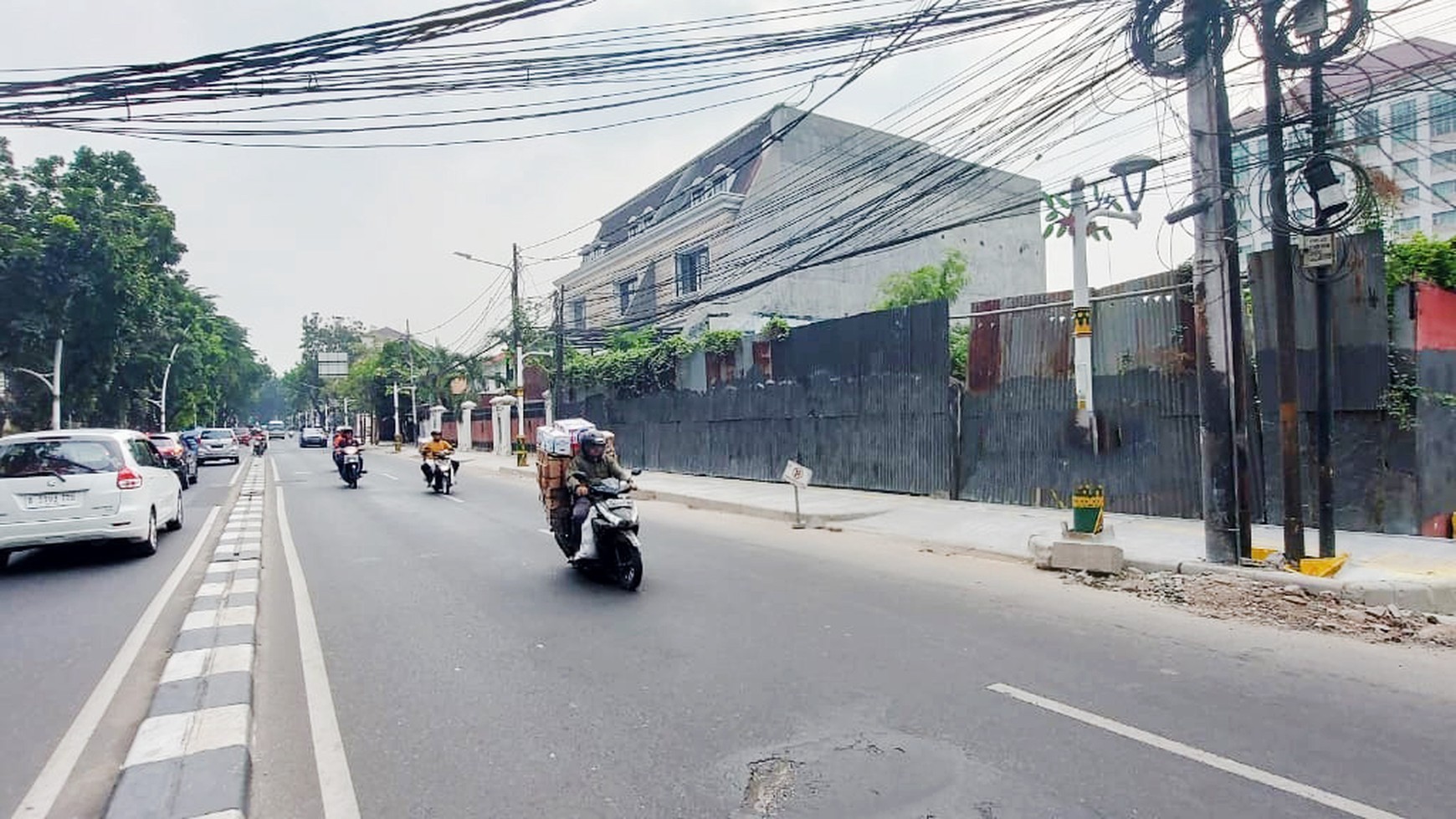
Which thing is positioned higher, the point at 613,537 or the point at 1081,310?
the point at 1081,310

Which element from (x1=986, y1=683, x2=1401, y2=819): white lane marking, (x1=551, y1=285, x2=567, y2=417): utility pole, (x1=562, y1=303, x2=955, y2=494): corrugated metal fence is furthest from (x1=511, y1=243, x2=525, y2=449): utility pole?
(x1=986, y1=683, x2=1401, y2=819): white lane marking

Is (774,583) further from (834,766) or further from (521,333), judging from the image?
(521,333)

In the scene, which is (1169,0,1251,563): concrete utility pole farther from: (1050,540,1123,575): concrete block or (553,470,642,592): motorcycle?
(553,470,642,592): motorcycle

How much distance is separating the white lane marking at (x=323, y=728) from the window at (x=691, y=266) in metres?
26.1

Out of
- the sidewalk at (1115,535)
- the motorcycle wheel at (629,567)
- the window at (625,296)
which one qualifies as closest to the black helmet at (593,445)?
the motorcycle wheel at (629,567)

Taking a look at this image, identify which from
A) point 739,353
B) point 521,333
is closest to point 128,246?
point 521,333

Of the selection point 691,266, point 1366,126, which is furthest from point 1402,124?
point 691,266

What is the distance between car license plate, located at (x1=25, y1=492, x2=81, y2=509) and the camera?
27.7 feet

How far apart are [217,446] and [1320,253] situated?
120 feet

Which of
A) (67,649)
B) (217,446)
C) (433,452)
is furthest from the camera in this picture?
(217,446)

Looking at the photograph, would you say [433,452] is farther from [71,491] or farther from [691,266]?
[691,266]

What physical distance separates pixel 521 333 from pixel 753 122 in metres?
11.9

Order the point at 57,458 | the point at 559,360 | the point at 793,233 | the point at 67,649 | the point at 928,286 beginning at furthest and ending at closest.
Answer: the point at 793,233
the point at 559,360
the point at 928,286
the point at 57,458
the point at 67,649

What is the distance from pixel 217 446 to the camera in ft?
107
